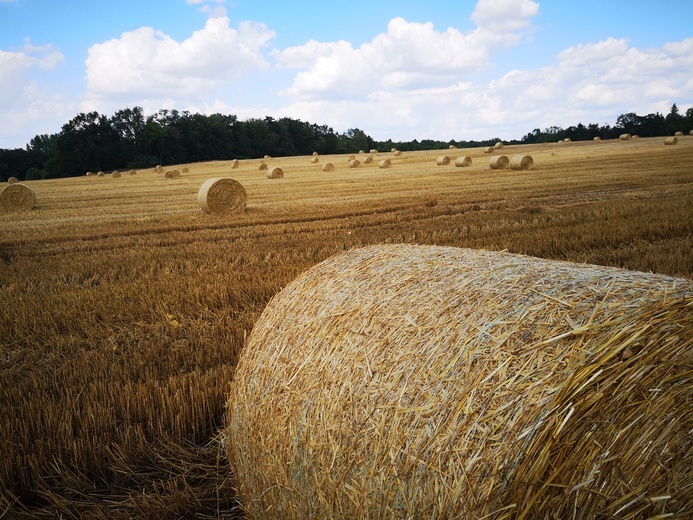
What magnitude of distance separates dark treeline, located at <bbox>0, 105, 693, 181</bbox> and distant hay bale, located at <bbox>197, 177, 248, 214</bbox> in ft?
175

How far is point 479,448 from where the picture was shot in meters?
1.82

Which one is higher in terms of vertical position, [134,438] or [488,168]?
[488,168]

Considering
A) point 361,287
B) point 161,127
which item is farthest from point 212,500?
point 161,127

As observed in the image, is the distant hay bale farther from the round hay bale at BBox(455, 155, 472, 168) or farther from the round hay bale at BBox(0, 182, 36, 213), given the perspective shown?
the round hay bale at BBox(455, 155, 472, 168)

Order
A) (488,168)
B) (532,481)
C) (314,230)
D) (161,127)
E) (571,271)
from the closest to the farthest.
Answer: (532,481), (571,271), (314,230), (488,168), (161,127)

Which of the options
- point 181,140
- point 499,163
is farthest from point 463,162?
point 181,140

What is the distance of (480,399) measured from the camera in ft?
6.37

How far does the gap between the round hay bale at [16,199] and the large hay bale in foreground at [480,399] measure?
2039 centimetres

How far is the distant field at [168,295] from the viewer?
3.37 meters

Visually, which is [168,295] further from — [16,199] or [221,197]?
[16,199]

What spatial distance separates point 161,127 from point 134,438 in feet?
240

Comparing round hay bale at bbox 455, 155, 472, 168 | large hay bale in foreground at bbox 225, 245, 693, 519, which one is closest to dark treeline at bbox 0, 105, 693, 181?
round hay bale at bbox 455, 155, 472, 168

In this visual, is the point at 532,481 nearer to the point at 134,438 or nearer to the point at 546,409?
the point at 546,409

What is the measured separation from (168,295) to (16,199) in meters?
16.5
